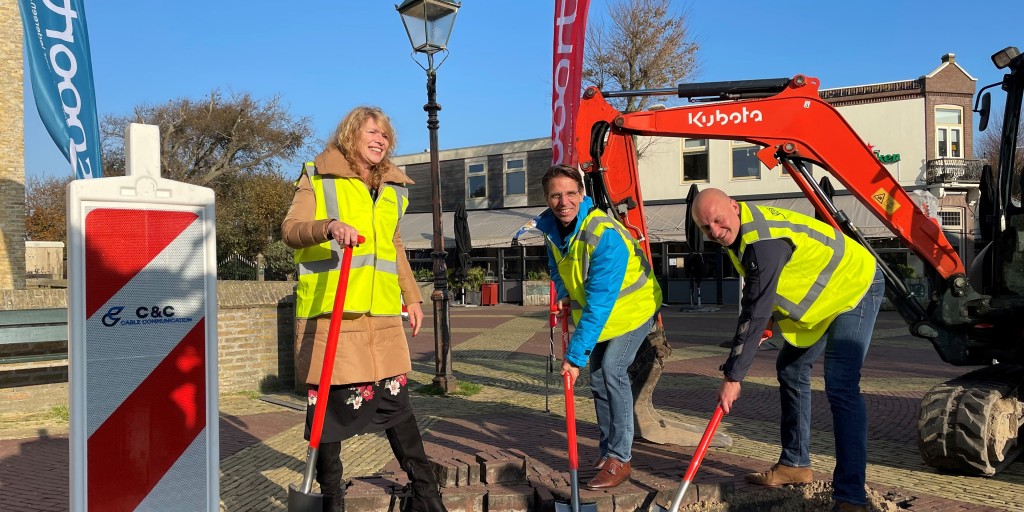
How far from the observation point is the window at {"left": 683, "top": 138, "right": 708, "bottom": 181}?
2522cm


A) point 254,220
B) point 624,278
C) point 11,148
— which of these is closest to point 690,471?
point 624,278

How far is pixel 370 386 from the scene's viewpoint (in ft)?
10.8

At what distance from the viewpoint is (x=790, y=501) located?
3.96 m

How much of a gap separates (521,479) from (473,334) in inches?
436

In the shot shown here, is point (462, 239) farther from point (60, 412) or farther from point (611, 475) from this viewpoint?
point (611, 475)

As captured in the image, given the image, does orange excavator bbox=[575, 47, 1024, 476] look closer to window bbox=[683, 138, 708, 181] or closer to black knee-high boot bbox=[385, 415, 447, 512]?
black knee-high boot bbox=[385, 415, 447, 512]

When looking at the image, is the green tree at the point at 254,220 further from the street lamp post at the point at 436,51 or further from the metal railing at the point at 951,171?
the street lamp post at the point at 436,51

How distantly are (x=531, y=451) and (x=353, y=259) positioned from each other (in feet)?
8.18

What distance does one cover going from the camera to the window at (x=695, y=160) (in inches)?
993

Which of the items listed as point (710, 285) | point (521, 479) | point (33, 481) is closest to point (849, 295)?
point (521, 479)

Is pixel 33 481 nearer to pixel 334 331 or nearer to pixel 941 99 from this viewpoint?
pixel 334 331

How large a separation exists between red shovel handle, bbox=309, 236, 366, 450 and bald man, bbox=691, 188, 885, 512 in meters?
1.68

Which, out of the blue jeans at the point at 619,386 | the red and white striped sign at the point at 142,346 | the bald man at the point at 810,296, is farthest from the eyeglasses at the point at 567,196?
the red and white striped sign at the point at 142,346

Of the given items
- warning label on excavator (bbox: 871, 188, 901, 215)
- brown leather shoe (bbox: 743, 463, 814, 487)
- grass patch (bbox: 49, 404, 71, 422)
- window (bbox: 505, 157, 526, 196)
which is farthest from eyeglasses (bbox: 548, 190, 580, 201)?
window (bbox: 505, 157, 526, 196)
